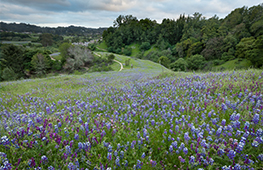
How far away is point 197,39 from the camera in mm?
95000

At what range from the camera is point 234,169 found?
1.86 m

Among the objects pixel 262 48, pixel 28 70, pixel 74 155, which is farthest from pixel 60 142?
pixel 262 48

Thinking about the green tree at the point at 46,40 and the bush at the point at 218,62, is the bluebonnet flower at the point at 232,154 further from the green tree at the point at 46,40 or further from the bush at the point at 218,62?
the green tree at the point at 46,40

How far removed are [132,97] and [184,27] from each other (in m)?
128

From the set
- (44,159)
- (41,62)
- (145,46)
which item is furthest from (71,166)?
(145,46)

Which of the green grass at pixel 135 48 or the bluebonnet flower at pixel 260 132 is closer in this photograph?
the bluebonnet flower at pixel 260 132

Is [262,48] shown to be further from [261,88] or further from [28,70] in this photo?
[28,70]

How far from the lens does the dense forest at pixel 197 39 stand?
6581 centimetres

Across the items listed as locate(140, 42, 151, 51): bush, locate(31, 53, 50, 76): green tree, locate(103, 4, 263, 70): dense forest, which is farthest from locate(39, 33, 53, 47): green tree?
locate(140, 42, 151, 51): bush

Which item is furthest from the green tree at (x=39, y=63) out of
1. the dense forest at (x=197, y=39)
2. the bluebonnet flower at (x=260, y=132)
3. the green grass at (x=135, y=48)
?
the green grass at (x=135, y=48)

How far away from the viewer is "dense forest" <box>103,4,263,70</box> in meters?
65.8

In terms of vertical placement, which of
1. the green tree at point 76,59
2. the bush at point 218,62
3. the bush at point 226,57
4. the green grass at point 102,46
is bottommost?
the green tree at point 76,59

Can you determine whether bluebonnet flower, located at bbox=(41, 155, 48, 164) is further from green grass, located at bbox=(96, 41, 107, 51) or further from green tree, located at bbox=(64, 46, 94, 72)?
green grass, located at bbox=(96, 41, 107, 51)

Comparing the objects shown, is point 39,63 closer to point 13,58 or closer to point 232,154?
point 13,58
